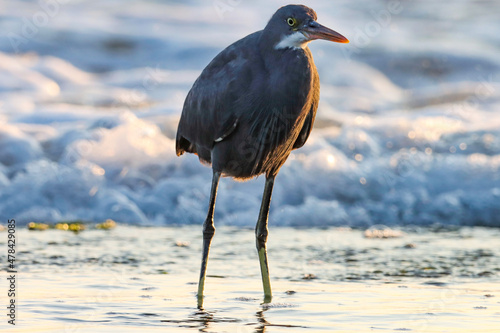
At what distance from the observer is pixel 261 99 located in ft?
19.5

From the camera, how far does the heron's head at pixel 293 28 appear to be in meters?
5.88

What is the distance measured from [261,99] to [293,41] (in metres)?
0.44

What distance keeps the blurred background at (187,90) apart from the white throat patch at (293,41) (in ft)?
15.0

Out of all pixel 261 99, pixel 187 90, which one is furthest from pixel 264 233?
pixel 187 90

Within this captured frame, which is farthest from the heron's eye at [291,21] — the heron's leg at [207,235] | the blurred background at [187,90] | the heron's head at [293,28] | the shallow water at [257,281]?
the blurred background at [187,90]

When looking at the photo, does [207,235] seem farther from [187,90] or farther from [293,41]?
[187,90]

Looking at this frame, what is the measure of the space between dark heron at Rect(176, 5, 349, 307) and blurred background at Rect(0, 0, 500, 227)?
3.93m

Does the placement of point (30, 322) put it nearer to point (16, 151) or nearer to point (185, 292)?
point (185, 292)

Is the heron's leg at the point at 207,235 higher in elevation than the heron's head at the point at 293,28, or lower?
lower

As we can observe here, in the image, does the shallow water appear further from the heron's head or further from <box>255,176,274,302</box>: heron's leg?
the heron's head

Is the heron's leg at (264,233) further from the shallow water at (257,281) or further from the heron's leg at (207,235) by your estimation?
the heron's leg at (207,235)

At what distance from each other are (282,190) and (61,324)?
615 cm

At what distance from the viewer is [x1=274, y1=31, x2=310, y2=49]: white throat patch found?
5922mm

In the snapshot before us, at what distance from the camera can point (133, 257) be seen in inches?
310
